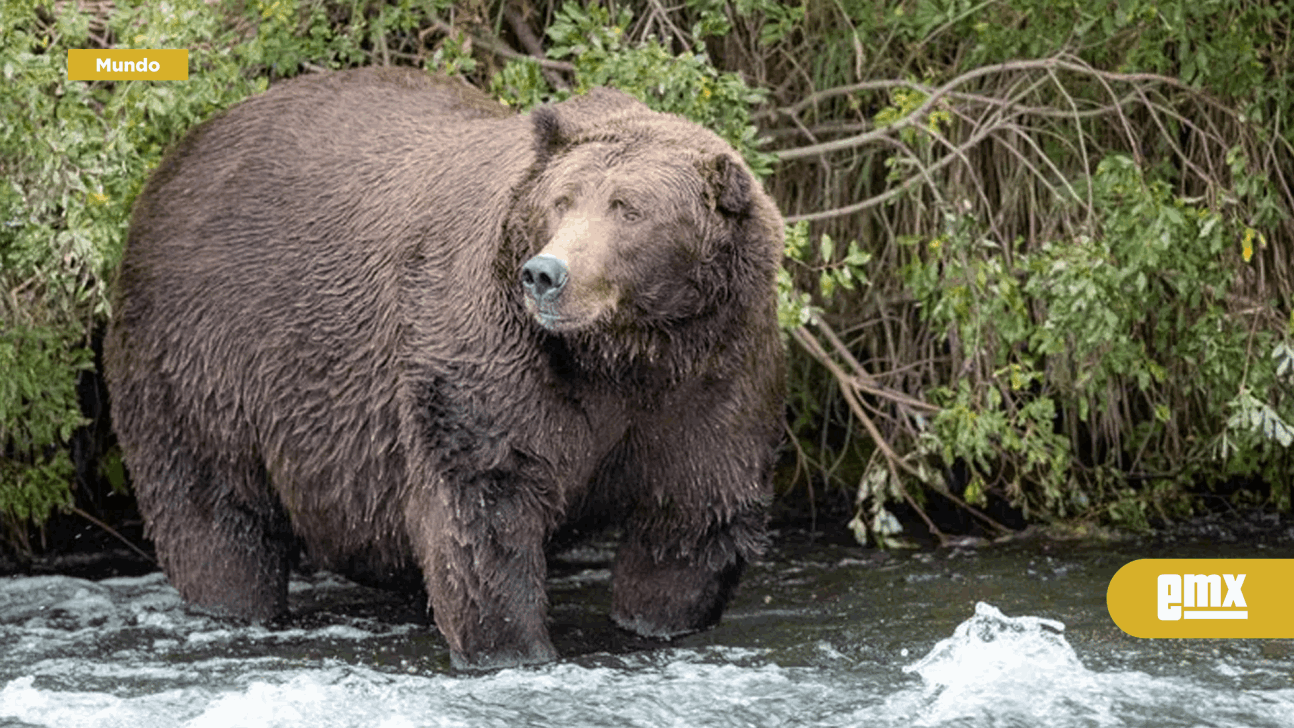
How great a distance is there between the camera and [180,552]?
7430mm

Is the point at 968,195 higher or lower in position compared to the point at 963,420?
higher

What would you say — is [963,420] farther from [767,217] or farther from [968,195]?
[767,217]

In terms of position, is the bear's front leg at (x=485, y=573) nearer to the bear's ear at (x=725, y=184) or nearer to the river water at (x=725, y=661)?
the river water at (x=725, y=661)

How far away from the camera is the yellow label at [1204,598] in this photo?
6.74 metres

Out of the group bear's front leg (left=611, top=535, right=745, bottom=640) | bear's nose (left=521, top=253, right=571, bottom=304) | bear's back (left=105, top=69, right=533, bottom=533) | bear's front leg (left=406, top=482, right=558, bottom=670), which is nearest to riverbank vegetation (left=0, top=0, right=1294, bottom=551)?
bear's back (left=105, top=69, right=533, bottom=533)

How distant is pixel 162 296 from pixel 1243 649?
3825mm

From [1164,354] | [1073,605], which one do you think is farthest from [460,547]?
[1164,354]

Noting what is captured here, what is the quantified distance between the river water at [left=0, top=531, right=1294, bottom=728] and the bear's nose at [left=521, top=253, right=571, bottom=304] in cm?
121

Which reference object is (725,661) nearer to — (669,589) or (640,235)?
(669,589)

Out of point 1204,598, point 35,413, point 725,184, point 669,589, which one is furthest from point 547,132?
point 1204,598

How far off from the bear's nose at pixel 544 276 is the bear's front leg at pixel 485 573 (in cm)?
86

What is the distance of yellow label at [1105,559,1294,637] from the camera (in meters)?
6.74

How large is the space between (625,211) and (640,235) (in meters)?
0.08

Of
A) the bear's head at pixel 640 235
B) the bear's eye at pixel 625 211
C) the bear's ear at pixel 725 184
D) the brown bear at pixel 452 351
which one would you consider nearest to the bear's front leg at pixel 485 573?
the brown bear at pixel 452 351
